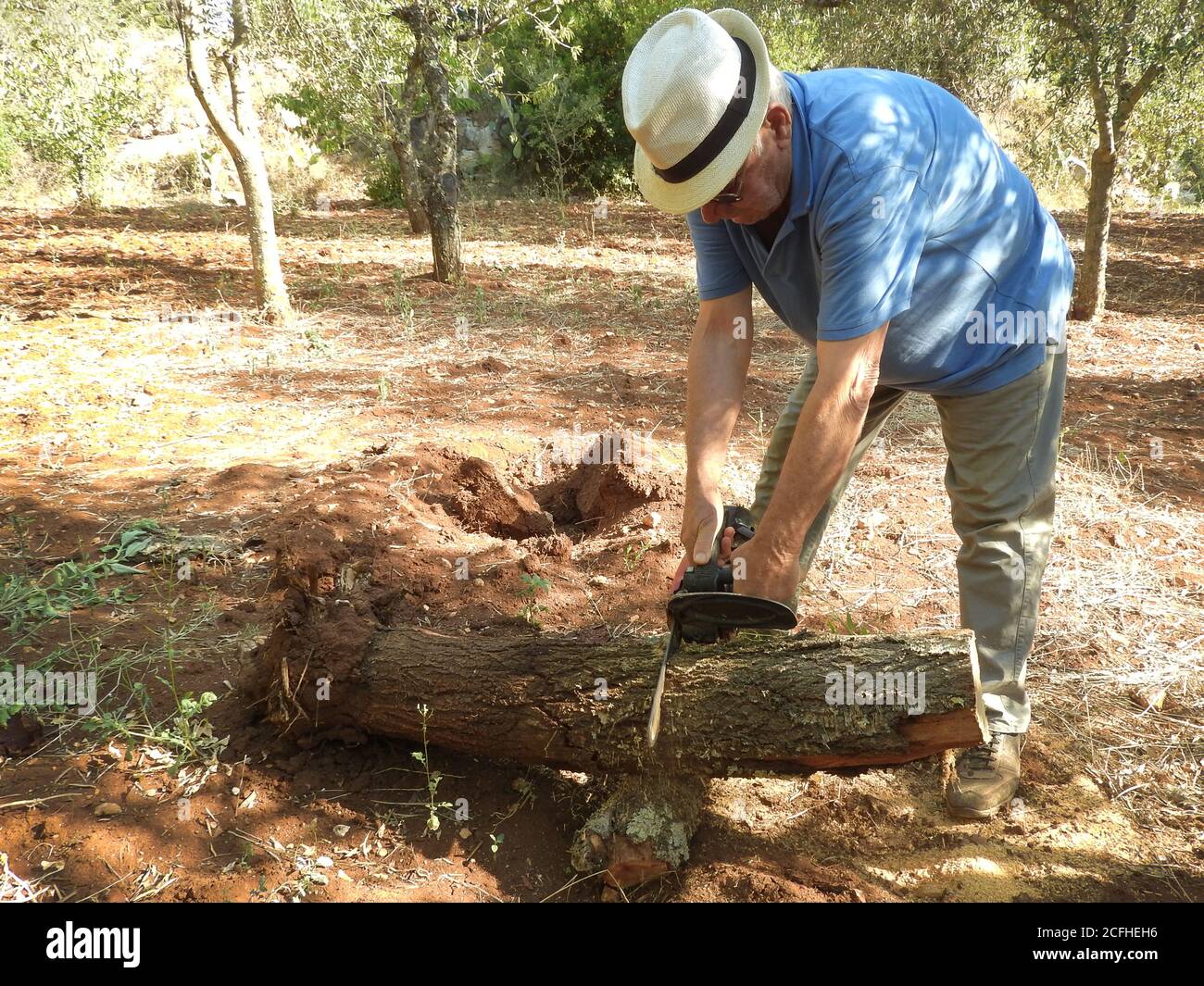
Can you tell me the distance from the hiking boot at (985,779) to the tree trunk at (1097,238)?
21.8 feet

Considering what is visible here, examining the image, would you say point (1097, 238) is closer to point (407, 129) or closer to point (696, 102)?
point (407, 129)

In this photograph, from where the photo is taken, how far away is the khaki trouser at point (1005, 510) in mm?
2469

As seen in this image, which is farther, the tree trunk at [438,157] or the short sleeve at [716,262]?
the tree trunk at [438,157]

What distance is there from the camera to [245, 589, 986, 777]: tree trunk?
225 cm

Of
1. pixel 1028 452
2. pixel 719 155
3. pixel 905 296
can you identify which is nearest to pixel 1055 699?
pixel 1028 452

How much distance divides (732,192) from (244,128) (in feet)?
19.7

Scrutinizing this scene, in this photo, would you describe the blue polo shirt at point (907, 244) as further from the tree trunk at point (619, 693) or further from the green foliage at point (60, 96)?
the green foliage at point (60, 96)

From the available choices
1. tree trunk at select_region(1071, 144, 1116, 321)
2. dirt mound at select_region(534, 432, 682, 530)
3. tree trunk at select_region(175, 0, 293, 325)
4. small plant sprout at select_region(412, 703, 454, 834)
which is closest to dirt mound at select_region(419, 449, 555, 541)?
dirt mound at select_region(534, 432, 682, 530)

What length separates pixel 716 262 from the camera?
249 centimetres

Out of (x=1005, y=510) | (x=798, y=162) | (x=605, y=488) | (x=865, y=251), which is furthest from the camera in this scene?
(x=605, y=488)

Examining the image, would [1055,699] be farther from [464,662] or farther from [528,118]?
[528,118]

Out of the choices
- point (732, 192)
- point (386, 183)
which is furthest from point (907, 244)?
point (386, 183)

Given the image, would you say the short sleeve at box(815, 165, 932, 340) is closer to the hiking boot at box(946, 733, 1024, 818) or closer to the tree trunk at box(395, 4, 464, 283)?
the hiking boot at box(946, 733, 1024, 818)

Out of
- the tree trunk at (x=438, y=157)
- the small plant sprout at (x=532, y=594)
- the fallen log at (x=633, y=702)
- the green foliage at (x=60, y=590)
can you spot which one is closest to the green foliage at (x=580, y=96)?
the tree trunk at (x=438, y=157)
